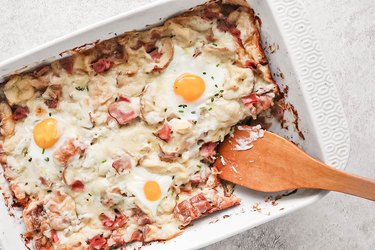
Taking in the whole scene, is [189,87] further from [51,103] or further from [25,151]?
[25,151]

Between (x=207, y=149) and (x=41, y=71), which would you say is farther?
(x=207, y=149)

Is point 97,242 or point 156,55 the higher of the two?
point 156,55

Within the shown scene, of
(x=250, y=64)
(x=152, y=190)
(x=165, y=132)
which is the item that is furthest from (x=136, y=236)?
(x=250, y=64)

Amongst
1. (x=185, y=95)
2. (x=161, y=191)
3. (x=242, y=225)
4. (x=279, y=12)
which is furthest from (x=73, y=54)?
(x=242, y=225)

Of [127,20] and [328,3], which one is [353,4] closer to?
[328,3]

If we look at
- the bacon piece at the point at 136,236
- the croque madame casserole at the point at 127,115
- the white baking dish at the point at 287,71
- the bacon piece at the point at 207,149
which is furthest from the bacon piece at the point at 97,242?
the bacon piece at the point at 207,149

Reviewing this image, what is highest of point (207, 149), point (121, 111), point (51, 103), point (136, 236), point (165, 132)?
point (51, 103)

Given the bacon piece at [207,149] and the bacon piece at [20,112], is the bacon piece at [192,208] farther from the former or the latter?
the bacon piece at [20,112]

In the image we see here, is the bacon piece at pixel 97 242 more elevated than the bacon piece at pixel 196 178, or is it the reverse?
the bacon piece at pixel 196 178
